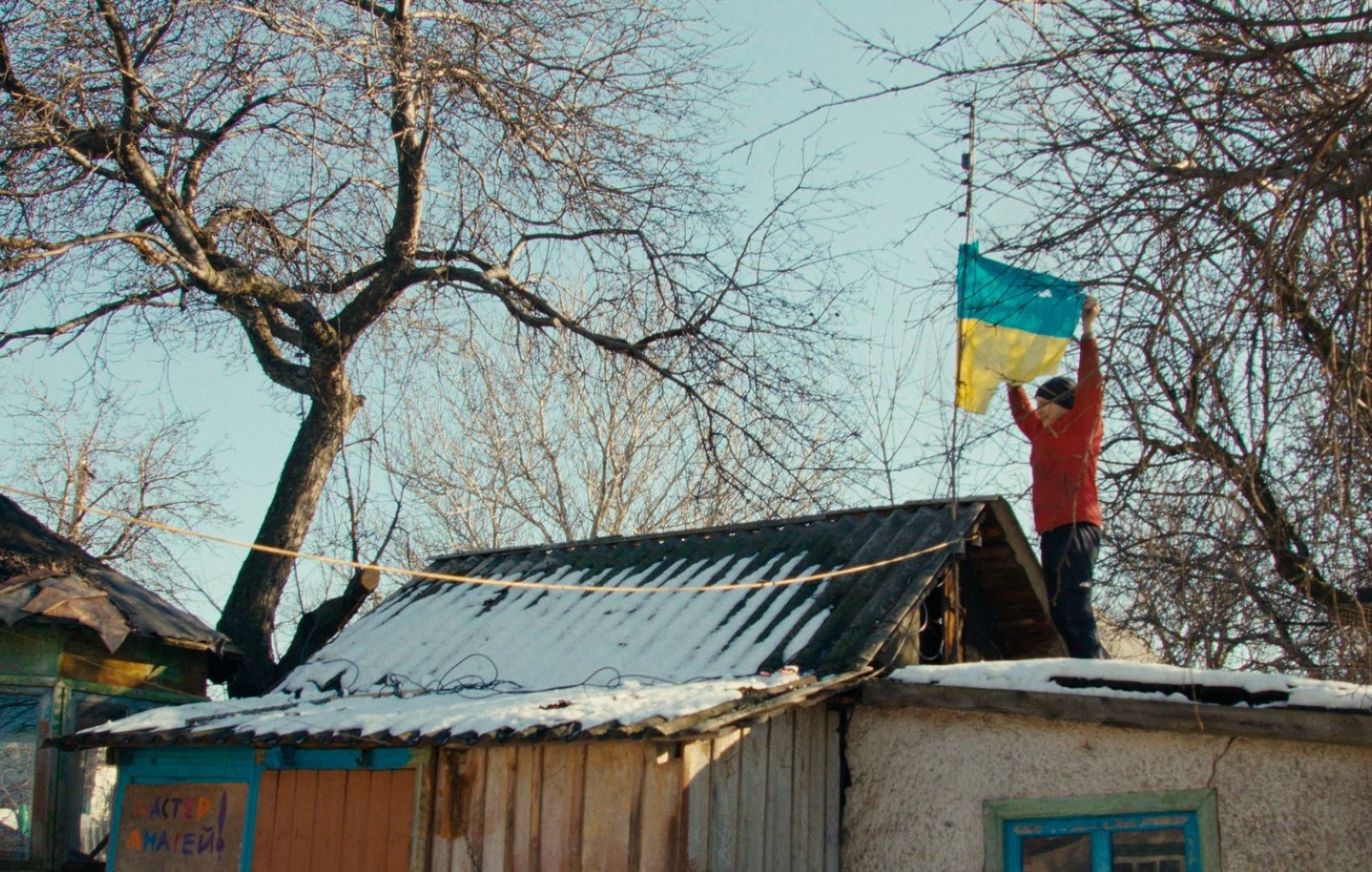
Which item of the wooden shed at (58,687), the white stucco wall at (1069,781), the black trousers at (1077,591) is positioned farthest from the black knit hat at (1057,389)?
the wooden shed at (58,687)

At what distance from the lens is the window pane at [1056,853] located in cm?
746

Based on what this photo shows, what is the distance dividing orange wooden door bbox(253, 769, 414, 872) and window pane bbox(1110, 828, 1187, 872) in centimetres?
409

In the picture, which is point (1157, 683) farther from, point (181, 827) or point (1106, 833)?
point (181, 827)

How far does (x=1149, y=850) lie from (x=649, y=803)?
106 inches

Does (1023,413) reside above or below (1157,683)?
above

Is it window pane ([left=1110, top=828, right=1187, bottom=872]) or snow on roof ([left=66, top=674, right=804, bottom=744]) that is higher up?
snow on roof ([left=66, top=674, right=804, bottom=744])

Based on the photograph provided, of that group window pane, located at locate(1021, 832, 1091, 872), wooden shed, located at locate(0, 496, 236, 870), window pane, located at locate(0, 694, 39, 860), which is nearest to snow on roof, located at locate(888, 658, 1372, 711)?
window pane, located at locate(1021, 832, 1091, 872)


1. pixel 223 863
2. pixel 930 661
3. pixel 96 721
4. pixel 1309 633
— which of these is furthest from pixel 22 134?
pixel 1309 633

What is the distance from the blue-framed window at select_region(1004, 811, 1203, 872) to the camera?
7.17m

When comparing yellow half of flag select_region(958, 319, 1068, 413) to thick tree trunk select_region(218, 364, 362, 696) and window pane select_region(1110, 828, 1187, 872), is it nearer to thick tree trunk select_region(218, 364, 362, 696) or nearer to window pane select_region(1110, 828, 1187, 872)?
window pane select_region(1110, 828, 1187, 872)

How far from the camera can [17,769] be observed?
35.0 ft

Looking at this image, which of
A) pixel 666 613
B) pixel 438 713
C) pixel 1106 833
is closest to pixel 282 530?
pixel 666 613

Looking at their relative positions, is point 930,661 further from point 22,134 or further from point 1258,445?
point 22,134

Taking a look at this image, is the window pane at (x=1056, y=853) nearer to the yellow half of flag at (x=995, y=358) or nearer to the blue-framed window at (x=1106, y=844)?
the blue-framed window at (x=1106, y=844)
